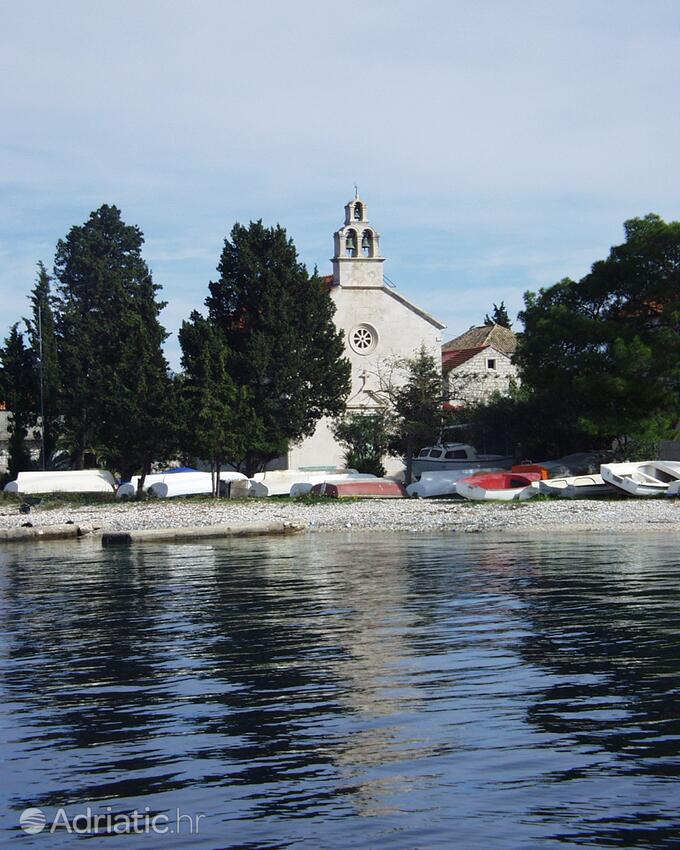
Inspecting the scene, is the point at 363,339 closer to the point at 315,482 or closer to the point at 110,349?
the point at 110,349

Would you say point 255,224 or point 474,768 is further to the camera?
point 255,224

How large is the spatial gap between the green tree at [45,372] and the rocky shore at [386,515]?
46.4 feet

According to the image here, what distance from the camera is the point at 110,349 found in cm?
5088

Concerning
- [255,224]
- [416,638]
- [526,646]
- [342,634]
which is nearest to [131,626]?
[342,634]

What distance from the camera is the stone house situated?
54.7 metres

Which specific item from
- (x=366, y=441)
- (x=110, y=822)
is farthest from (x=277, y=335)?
(x=110, y=822)

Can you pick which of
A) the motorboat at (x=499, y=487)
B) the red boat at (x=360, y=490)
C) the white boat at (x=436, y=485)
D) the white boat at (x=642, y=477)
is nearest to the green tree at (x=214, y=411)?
the red boat at (x=360, y=490)

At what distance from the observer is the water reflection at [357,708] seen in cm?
743

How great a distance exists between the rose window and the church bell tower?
2.12m

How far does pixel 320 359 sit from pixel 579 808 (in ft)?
150

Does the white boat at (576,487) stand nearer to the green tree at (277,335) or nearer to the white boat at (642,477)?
the white boat at (642,477)

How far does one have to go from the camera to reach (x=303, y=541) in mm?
29188

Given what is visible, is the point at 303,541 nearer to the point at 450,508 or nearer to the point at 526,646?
the point at 450,508

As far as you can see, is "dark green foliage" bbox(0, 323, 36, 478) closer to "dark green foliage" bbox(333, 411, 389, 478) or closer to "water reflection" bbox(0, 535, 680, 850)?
"dark green foliage" bbox(333, 411, 389, 478)
